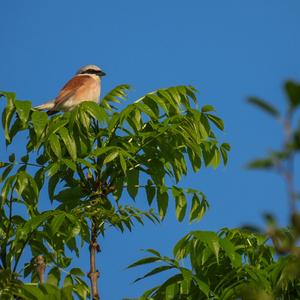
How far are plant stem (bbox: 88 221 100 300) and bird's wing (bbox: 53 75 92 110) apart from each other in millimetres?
5144

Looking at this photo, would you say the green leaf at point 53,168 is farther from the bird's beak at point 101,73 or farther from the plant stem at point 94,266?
the bird's beak at point 101,73

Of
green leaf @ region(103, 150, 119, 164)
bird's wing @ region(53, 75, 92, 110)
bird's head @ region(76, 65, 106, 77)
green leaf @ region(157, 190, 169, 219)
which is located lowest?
green leaf @ region(157, 190, 169, 219)

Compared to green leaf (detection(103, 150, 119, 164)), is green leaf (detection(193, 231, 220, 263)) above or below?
below

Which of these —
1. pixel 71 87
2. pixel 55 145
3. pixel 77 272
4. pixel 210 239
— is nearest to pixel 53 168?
pixel 55 145

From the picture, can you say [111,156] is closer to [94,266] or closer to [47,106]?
[94,266]

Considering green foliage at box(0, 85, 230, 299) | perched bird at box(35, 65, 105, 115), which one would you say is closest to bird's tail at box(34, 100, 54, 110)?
perched bird at box(35, 65, 105, 115)

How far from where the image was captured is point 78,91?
984 centimetres

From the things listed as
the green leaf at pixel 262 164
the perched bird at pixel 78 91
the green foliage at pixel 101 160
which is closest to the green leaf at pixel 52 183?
the green foliage at pixel 101 160

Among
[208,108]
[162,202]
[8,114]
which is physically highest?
[8,114]

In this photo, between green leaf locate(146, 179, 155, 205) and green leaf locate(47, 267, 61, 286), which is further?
green leaf locate(146, 179, 155, 205)

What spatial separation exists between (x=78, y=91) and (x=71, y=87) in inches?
6.3

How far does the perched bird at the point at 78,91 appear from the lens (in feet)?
31.0

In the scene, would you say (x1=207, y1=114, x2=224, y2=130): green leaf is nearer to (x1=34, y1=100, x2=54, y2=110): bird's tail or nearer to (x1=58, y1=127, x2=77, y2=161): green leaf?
(x1=58, y1=127, x2=77, y2=161): green leaf

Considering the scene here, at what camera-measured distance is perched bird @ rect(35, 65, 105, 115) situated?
946 cm
